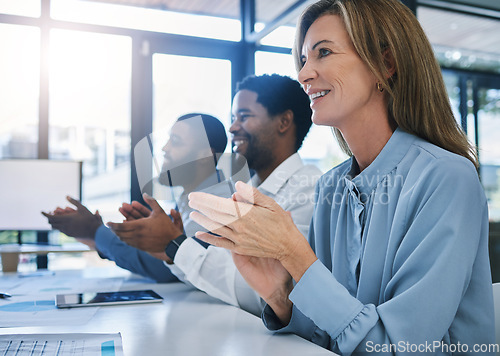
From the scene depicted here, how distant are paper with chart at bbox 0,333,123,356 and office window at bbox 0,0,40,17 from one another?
3015 mm

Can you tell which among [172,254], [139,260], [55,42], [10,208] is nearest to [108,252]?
[139,260]

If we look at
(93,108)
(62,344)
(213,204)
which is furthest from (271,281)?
(93,108)

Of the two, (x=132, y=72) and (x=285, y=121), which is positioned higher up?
(x=132, y=72)

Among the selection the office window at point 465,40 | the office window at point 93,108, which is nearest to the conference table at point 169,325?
the office window at point 93,108

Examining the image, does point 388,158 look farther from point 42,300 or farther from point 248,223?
point 42,300

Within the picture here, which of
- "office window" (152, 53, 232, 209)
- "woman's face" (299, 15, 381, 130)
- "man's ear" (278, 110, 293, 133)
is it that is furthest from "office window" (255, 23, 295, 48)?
"woman's face" (299, 15, 381, 130)

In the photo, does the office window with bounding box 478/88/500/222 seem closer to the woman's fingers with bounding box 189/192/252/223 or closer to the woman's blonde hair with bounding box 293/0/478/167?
the woman's blonde hair with bounding box 293/0/478/167

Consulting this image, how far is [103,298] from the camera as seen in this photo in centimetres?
126

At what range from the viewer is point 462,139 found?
3.25 feet

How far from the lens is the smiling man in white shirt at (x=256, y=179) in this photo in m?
1.27

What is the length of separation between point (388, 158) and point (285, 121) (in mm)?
1050

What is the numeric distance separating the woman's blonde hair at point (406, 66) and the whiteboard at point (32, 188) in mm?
1872

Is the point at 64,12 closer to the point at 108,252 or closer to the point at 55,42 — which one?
the point at 55,42

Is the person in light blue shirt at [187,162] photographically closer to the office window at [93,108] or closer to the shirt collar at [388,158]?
the shirt collar at [388,158]
